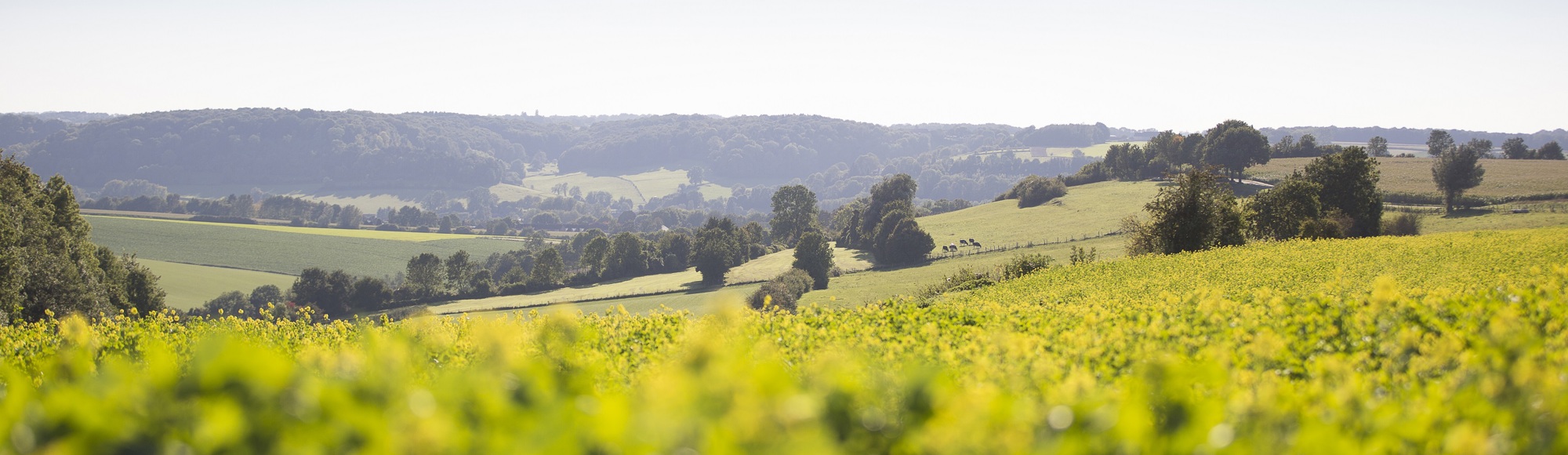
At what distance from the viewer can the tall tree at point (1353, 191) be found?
5009 cm

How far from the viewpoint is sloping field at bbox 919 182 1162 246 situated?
77.0 metres

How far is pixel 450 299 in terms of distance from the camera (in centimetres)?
7994

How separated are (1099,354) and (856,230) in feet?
303

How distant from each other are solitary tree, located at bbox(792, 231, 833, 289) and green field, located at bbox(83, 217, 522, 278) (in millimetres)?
61909

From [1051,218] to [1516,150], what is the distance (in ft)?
226

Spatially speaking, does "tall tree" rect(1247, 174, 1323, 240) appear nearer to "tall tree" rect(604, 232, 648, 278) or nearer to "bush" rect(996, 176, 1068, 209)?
"bush" rect(996, 176, 1068, 209)

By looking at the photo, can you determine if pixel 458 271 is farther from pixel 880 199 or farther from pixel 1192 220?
pixel 1192 220

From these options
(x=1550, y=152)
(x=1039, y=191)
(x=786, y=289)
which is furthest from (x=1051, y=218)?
(x=1550, y=152)

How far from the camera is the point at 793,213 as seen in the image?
11469 centimetres

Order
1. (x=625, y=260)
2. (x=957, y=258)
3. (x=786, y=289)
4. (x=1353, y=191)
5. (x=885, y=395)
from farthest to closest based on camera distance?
(x=625, y=260) < (x=957, y=258) < (x=786, y=289) < (x=1353, y=191) < (x=885, y=395)

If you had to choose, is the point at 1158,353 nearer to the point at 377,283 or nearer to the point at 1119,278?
the point at 1119,278

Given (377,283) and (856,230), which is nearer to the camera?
(377,283)

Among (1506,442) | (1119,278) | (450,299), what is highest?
(1506,442)

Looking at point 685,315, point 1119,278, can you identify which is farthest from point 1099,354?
point 1119,278
